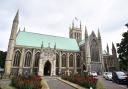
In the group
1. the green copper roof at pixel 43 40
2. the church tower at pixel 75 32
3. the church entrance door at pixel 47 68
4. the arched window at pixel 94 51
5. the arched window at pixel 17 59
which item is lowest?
the church entrance door at pixel 47 68

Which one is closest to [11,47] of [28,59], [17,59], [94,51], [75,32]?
[17,59]

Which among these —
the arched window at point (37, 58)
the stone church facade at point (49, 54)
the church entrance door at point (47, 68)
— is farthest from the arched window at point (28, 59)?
the church entrance door at point (47, 68)

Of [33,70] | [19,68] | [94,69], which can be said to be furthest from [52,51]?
[94,69]

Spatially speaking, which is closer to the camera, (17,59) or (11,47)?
(11,47)

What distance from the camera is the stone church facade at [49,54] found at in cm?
4206

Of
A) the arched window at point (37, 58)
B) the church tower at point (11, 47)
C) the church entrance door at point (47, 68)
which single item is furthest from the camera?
the church entrance door at point (47, 68)

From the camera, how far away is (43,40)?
52.4 meters

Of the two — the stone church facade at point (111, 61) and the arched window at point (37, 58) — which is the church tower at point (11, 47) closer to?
the arched window at point (37, 58)

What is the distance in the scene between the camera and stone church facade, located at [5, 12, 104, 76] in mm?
42062

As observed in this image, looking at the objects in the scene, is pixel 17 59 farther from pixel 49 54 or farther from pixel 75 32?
pixel 75 32

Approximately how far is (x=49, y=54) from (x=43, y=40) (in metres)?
9.24

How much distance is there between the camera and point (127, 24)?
30.5 metres

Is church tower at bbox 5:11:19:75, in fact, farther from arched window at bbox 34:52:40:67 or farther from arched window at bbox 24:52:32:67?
arched window at bbox 34:52:40:67

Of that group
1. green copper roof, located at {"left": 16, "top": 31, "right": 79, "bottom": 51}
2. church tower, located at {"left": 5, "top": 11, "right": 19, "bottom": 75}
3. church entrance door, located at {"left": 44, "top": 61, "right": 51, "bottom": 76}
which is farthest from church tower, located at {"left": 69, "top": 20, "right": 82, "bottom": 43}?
church tower, located at {"left": 5, "top": 11, "right": 19, "bottom": 75}
